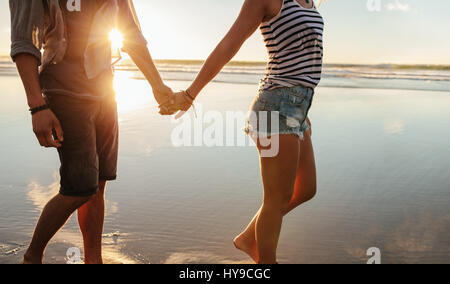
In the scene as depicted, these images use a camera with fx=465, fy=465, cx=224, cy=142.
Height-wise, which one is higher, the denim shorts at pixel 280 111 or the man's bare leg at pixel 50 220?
the denim shorts at pixel 280 111

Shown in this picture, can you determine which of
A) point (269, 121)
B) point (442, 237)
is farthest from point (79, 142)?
point (442, 237)

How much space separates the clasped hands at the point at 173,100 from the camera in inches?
113

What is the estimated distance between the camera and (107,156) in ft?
8.62

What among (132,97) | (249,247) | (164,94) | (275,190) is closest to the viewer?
(275,190)

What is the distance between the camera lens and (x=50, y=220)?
2.41 m

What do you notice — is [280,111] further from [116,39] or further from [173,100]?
[116,39]

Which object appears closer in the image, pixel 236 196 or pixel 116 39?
pixel 116 39

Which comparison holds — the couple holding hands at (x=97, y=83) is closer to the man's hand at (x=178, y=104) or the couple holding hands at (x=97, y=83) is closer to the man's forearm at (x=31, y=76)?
the man's forearm at (x=31, y=76)

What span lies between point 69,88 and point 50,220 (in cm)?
69

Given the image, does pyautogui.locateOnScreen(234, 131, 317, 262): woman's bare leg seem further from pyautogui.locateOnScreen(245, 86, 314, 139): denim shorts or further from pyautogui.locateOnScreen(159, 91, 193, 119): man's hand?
pyautogui.locateOnScreen(159, 91, 193, 119): man's hand

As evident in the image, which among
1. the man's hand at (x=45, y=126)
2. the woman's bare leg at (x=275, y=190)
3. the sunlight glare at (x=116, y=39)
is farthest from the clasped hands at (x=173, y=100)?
the man's hand at (x=45, y=126)

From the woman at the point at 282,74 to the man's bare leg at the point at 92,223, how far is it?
2.98 feet

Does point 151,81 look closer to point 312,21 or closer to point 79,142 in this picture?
point 79,142

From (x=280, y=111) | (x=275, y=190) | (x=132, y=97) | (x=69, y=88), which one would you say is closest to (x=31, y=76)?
(x=69, y=88)
